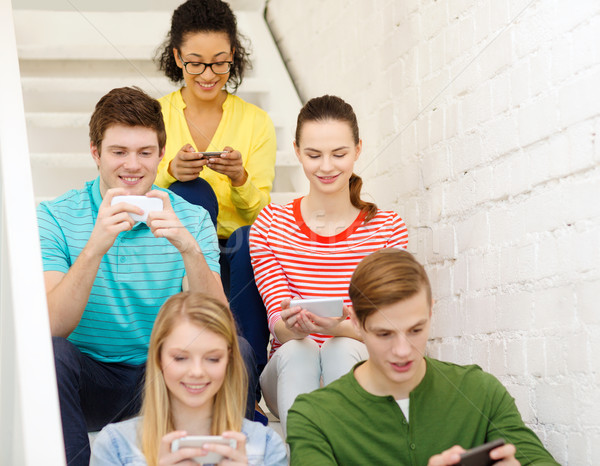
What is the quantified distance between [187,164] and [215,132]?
31 centimetres

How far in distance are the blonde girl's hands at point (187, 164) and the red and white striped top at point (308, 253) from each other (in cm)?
23

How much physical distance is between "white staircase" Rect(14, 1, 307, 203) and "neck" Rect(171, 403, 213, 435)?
1.22 metres

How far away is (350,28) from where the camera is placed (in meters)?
2.33

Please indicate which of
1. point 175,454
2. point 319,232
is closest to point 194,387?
point 175,454

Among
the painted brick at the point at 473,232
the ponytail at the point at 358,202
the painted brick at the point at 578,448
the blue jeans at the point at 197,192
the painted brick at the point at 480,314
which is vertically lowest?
the painted brick at the point at 578,448

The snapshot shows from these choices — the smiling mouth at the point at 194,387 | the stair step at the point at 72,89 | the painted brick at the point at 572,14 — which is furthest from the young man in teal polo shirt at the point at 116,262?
the stair step at the point at 72,89

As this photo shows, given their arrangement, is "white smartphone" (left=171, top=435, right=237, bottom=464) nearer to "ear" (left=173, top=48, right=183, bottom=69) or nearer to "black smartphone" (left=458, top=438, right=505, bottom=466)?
"black smartphone" (left=458, top=438, right=505, bottom=466)

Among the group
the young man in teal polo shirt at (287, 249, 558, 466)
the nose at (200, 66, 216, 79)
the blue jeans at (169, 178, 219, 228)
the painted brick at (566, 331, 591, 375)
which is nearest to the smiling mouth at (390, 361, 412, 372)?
the young man in teal polo shirt at (287, 249, 558, 466)

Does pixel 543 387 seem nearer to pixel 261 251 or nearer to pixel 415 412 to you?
pixel 415 412

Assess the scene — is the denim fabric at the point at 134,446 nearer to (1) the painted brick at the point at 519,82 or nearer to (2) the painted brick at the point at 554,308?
(2) the painted brick at the point at 554,308

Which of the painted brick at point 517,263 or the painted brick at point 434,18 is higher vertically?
the painted brick at point 434,18

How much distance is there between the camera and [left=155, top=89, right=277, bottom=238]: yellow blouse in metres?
1.95

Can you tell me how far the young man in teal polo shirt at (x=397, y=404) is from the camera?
1.17 meters

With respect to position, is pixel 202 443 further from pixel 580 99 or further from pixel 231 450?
pixel 580 99
